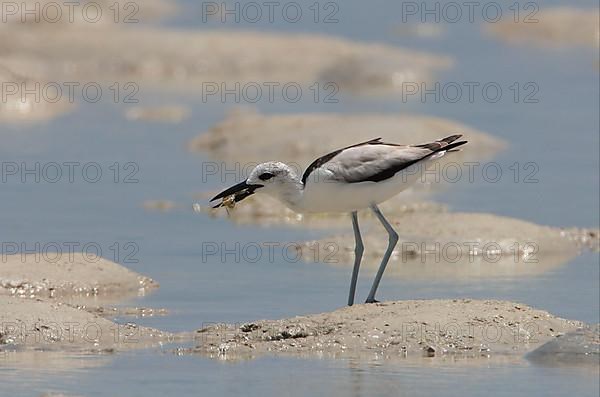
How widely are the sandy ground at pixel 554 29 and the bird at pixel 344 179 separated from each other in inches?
891

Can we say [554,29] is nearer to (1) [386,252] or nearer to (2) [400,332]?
(1) [386,252]

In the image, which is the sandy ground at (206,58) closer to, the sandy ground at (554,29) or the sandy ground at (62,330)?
the sandy ground at (554,29)

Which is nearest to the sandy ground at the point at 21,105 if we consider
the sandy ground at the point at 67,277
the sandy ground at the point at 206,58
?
the sandy ground at the point at 206,58

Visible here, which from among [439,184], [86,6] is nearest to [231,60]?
[86,6]

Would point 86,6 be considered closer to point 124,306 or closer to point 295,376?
point 124,306

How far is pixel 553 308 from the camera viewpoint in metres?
13.0

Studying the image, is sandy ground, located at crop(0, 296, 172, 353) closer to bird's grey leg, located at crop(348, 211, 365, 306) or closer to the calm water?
the calm water

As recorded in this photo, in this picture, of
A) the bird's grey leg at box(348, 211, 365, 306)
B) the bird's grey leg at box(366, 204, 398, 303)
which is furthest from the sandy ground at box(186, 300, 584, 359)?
the bird's grey leg at box(348, 211, 365, 306)

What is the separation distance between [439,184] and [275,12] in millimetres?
16150

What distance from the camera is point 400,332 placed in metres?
11.2

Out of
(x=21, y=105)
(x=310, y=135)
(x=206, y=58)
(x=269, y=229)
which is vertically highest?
(x=206, y=58)

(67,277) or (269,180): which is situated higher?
(269,180)

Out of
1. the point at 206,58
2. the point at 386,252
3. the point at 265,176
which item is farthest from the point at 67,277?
the point at 206,58

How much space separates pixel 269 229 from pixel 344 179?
564cm
